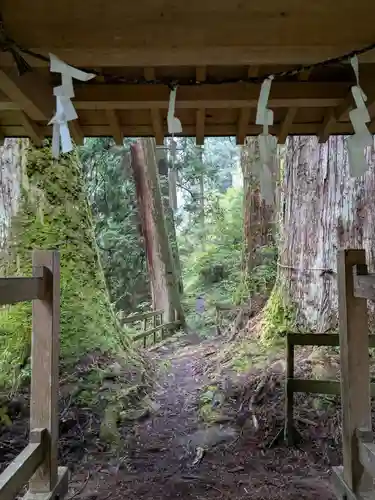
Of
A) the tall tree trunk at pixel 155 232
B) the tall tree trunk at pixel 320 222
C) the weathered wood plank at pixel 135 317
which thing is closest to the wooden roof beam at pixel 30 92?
the tall tree trunk at pixel 320 222

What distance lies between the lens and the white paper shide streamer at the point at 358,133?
7.28 ft

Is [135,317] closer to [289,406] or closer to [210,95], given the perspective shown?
[289,406]

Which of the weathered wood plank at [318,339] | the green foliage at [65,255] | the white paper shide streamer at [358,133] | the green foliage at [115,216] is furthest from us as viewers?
the green foliage at [115,216]

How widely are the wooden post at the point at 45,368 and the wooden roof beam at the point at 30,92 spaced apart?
0.77 meters

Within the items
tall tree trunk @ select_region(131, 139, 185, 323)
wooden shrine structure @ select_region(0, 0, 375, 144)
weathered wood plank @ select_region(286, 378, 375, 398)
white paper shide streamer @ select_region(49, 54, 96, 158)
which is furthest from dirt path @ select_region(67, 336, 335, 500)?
tall tree trunk @ select_region(131, 139, 185, 323)

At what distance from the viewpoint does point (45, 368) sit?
262 centimetres

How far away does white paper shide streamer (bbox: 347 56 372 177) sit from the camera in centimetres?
222

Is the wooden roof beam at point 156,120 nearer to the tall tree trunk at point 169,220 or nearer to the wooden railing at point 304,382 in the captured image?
the wooden railing at point 304,382

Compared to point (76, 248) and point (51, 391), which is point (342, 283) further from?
point (76, 248)

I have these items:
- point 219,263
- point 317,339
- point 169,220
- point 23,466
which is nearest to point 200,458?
point 317,339

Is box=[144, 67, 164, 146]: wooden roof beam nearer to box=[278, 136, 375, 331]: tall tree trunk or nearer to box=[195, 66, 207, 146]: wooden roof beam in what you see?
box=[195, 66, 207, 146]: wooden roof beam

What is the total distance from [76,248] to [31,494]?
11.9 ft

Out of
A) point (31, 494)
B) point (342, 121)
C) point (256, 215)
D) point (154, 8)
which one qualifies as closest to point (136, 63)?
point (154, 8)

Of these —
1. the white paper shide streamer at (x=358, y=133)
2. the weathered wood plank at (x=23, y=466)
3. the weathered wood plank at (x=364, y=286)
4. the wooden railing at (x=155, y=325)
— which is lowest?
the wooden railing at (x=155, y=325)
